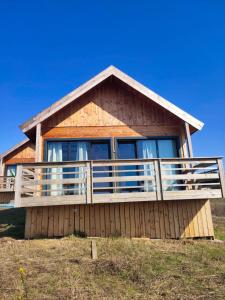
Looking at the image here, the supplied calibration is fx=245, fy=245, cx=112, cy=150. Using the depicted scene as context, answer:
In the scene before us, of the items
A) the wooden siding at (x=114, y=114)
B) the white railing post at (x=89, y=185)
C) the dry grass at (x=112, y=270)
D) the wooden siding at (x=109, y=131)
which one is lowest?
the dry grass at (x=112, y=270)

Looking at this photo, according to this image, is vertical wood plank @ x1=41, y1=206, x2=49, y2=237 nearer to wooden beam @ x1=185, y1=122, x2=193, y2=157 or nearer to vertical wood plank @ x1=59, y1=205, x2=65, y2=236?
vertical wood plank @ x1=59, y1=205, x2=65, y2=236

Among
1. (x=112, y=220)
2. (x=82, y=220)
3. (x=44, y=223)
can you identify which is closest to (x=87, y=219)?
(x=82, y=220)

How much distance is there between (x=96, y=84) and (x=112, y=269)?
25.3ft

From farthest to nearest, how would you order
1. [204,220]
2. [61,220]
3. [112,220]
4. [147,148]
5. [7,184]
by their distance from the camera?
[7,184]
[147,148]
[204,220]
[112,220]
[61,220]

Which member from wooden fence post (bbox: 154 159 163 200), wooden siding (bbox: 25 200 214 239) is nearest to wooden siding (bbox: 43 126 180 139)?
wooden fence post (bbox: 154 159 163 200)

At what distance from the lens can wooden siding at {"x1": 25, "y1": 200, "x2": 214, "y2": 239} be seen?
8930 millimetres

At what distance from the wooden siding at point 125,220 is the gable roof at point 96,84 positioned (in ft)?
11.5

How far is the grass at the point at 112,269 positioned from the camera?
4395 mm

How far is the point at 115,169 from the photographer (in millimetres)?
10375

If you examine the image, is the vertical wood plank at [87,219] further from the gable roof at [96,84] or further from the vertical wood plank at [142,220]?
the gable roof at [96,84]

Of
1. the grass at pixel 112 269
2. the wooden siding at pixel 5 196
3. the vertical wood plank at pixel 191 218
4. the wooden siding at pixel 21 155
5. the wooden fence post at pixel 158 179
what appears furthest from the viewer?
the wooden siding at pixel 21 155

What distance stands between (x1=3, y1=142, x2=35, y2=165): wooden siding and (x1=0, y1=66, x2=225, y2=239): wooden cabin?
10.9 m

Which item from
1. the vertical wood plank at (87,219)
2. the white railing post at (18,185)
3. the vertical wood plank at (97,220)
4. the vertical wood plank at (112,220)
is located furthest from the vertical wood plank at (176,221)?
the white railing post at (18,185)

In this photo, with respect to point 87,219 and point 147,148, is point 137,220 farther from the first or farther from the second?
point 147,148
